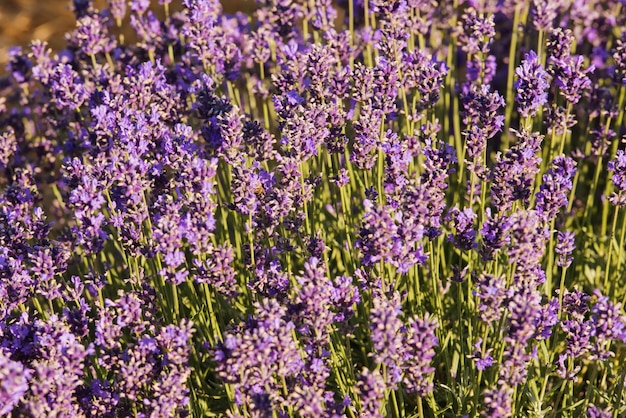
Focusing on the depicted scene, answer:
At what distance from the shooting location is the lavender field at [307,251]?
2816mm

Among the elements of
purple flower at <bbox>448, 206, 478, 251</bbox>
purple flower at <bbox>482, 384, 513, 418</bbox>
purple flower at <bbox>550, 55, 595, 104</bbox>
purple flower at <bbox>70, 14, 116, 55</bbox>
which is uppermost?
purple flower at <bbox>70, 14, 116, 55</bbox>

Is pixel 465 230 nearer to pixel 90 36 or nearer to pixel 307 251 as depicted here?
pixel 307 251

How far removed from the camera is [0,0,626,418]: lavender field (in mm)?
2816

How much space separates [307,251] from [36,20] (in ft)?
24.7

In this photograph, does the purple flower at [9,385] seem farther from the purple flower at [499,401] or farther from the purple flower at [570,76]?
the purple flower at [570,76]

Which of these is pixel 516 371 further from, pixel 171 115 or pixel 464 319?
pixel 171 115

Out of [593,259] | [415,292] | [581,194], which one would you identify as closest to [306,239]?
[415,292]

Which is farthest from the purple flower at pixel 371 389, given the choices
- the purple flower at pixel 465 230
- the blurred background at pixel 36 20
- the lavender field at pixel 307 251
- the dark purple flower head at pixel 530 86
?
the blurred background at pixel 36 20

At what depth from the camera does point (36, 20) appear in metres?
9.54

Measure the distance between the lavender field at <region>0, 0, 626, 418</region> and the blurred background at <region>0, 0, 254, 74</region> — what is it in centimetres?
455

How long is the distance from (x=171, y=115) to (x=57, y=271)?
999 millimetres

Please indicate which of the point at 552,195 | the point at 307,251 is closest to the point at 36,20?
the point at 307,251

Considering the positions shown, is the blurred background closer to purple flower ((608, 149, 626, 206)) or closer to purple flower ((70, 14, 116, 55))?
purple flower ((70, 14, 116, 55))

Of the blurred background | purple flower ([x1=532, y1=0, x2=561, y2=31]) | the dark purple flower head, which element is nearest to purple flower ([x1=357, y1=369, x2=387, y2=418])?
the dark purple flower head
